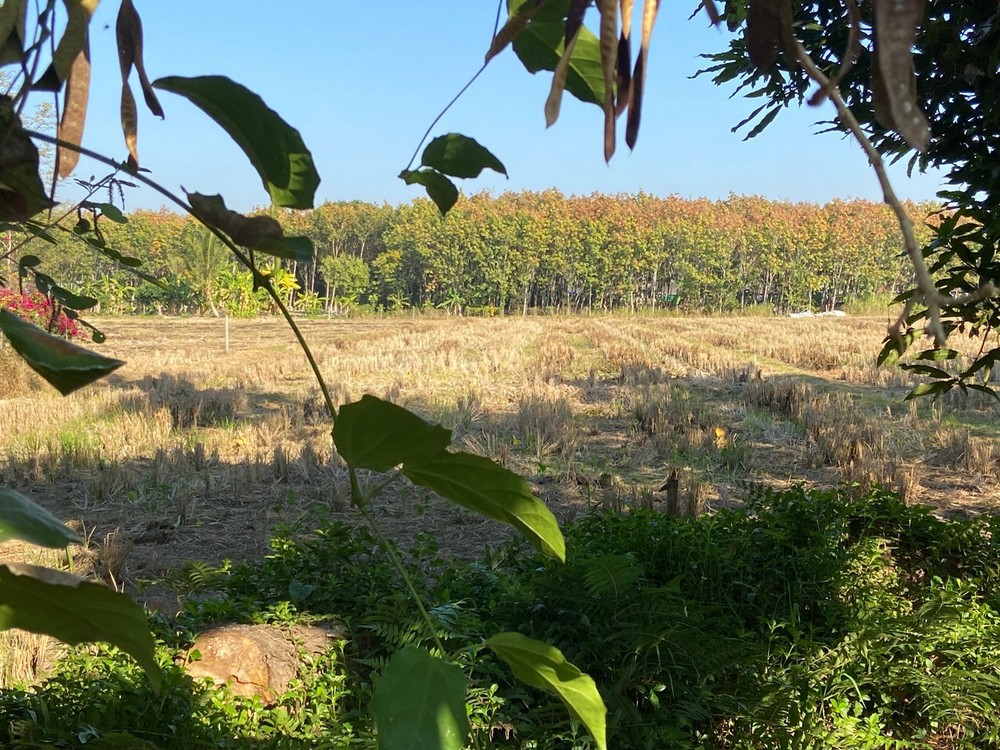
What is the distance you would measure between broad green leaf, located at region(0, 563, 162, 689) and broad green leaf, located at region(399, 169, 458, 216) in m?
0.27

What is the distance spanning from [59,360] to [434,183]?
10.6 inches

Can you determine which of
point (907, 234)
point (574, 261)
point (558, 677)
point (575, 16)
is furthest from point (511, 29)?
point (574, 261)

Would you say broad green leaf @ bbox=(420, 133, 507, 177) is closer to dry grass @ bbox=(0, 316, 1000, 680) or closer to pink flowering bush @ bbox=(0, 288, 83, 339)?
pink flowering bush @ bbox=(0, 288, 83, 339)

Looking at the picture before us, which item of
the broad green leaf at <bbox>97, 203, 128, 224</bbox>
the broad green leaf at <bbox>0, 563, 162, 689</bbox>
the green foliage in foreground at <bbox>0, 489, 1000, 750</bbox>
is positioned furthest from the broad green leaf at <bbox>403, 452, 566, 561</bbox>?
the green foliage in foreground at <bbox>0, 489, 1000, 750</bbox>

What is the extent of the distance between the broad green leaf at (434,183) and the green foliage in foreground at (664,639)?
1.58m

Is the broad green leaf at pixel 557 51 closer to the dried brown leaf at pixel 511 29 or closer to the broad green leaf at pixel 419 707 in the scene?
the dried brown leaf at pixel 511 29

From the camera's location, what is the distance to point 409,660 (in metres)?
0.30

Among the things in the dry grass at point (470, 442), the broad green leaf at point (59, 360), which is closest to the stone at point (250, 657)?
the dry grass at point (470, 442)

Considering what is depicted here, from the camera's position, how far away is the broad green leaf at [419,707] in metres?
0.27

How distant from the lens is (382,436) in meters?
0.29

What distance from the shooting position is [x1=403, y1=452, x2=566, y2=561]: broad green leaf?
302mm

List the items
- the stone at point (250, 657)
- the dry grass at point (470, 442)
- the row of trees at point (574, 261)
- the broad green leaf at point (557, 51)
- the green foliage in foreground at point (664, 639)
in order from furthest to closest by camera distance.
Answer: the row of trees at point (574, 261) < the dry grass at point (470, 442) < the stone at point (250, 657) < the green foliage in foreground at point (664, 639) < the broad green leaf at point (557, 51)

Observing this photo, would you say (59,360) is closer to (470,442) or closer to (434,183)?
(434,183)

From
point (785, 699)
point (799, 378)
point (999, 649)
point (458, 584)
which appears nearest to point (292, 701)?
point (458, 584)
